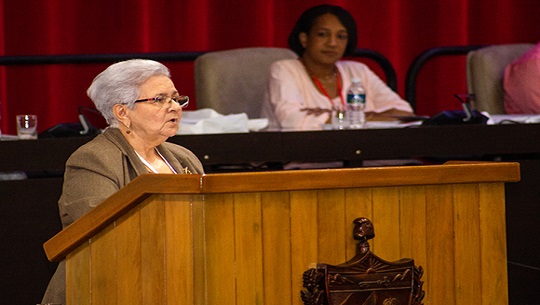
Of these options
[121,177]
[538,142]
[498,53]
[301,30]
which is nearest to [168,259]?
[121,177]

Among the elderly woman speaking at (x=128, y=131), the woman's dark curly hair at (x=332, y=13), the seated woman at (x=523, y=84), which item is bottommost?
the elderly woman speaking at (x=128, y=131)

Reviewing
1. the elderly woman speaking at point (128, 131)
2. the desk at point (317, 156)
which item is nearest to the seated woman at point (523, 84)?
the desk at point (317, 156)

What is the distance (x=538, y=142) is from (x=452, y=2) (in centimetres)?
190

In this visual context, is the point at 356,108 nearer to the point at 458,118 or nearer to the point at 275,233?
the point at 458,118

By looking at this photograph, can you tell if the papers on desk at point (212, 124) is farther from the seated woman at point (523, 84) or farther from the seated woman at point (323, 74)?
the seated woman at point (523, 84)

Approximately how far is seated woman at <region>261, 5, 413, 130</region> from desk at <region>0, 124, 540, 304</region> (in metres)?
0.61

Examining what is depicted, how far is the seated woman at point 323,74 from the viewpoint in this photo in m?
4.20

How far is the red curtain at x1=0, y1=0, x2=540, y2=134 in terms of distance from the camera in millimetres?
4898

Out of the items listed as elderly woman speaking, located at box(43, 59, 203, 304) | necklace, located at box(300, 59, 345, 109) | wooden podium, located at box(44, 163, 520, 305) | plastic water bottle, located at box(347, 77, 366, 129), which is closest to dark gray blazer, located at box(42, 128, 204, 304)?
elderly woman speaking, located at box(43, 59, 203, 304)

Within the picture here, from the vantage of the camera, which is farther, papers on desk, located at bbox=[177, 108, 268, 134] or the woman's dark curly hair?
the woman's dark curly hair

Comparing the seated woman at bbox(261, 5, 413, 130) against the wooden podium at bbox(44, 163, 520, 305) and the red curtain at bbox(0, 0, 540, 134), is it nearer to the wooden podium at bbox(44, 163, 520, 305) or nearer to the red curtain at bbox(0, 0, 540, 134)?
the red curtain at bbox(0, 0, 540, 134)

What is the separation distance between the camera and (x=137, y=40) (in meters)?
4.97

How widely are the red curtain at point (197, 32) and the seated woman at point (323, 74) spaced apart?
69 centimetres

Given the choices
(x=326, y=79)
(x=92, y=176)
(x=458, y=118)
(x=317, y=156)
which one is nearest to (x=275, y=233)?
(x=92, y=176)
